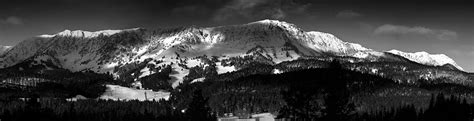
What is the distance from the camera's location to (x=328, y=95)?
44500 millimetres

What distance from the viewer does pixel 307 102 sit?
45844 millimetres

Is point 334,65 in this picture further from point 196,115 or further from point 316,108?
point 196,115

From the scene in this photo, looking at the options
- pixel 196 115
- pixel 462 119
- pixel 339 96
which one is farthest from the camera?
pixel 462 119

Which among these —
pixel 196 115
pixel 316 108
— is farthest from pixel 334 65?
pixel 196 115

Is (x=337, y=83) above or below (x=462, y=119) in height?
above

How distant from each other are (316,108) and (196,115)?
26.7 meters

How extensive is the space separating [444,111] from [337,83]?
60.2 meters

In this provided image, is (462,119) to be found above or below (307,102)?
below

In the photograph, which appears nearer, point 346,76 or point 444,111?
point 346,76

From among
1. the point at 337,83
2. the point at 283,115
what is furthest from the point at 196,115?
the point at 337,83

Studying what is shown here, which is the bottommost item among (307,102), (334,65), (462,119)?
(462,119)

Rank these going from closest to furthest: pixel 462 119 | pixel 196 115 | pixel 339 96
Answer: pixel 339 96
pixel 196 115
pixel 462 119

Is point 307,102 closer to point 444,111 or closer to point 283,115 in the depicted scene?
point 283,115

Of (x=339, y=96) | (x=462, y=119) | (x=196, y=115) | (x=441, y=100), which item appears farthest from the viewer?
(x=441, y=100)
